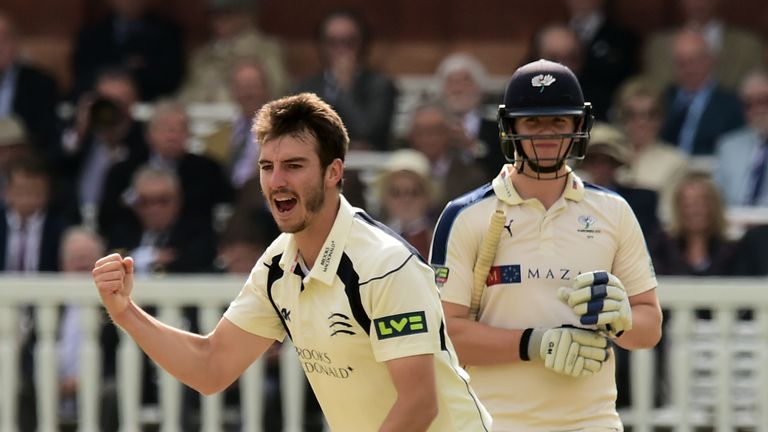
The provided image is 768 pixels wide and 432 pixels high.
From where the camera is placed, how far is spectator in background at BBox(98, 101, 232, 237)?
985cm

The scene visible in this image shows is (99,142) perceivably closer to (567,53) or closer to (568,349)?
(567,53)

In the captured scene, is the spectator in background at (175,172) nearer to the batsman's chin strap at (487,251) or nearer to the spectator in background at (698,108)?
the spectator in background at (698,108)

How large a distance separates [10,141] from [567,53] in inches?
148

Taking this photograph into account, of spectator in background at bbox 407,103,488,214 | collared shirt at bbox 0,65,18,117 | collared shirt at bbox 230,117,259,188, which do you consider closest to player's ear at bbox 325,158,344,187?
spectator in background at bbox 407,103,488,214

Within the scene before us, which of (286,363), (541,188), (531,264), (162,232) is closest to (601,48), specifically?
(162,232)

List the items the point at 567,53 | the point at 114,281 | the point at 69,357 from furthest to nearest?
the point at 567,53 → the point at 69,357 → the point at 114,281

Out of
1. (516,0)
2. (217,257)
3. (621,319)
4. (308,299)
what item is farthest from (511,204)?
(516,0)

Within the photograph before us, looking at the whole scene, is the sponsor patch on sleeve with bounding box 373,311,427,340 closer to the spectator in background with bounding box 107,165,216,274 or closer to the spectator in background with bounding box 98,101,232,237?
the spectator in background with bounding box 107,165,216,274

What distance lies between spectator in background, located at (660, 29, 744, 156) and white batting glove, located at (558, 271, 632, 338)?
526 centimetres

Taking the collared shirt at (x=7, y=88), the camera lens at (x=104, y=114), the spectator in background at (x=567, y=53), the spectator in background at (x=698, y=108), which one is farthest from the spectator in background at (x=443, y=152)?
the collared shirt at (x=7, y=88)

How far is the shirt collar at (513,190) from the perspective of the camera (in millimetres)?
5367

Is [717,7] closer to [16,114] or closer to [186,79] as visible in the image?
[186,79]

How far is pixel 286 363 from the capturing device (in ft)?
27.2

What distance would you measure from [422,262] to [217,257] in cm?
489
